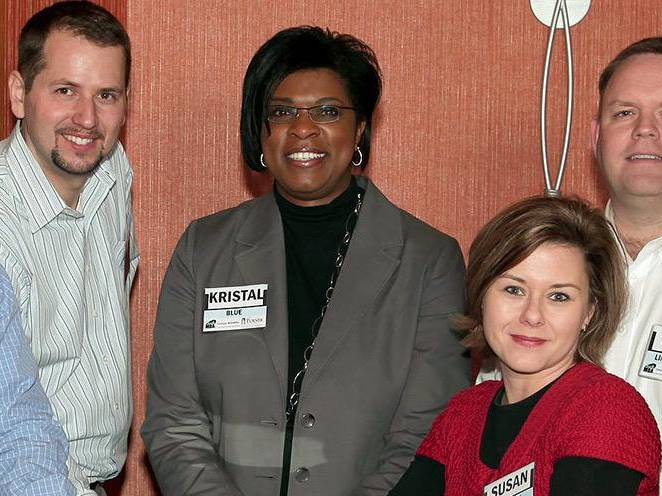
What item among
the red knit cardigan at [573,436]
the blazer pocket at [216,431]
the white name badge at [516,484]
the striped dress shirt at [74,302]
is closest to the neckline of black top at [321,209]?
the striped dress shirt at [74,302]

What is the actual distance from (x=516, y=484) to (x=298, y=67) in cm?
138

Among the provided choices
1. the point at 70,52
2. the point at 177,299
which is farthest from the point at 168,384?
the point at 70,52

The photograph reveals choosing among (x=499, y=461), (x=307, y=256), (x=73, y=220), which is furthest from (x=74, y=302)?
(x=499, y=461)

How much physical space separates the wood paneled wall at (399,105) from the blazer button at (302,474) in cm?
118

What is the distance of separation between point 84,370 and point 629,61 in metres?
1.68

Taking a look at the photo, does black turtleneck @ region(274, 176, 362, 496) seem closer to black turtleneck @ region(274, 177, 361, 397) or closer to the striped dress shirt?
black turtleneck @ region(274, 177, 361, 397)

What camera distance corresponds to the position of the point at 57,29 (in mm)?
2900

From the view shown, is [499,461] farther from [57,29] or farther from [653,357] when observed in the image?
[57,29]

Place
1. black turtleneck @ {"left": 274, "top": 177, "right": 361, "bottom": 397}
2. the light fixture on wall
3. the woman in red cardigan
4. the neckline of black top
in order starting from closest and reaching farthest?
the woman in red cardigan, black turtleneck @ {"left": 274, "top": 177, "right": 361, "bottom": 397}, the neckline of black top, the light fixture on wall

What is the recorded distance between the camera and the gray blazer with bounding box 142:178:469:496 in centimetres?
289

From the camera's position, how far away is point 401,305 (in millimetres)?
2992

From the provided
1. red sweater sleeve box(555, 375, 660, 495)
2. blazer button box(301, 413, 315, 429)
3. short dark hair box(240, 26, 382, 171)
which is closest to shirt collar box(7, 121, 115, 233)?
short dark hair box(240, 26, 382, 171)

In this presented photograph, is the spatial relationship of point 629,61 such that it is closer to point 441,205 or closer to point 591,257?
point 591,257

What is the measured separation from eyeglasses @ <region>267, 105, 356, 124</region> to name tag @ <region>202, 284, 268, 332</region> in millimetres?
478
